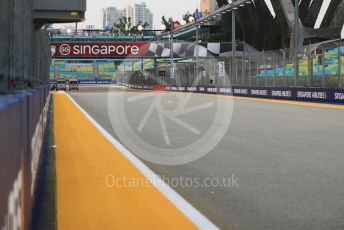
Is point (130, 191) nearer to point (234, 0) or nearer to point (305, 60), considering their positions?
point (305, 60)

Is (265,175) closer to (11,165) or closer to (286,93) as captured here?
(11,165)

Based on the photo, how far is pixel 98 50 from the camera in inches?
3302

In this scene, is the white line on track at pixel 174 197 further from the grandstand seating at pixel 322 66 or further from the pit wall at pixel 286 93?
the grandstand seating at pixel 322 66

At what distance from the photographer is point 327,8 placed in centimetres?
6291

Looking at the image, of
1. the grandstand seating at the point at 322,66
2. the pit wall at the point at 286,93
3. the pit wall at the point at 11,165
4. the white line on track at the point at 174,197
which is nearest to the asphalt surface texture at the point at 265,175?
the white line on track at the point at 174,197

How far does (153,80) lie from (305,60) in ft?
139

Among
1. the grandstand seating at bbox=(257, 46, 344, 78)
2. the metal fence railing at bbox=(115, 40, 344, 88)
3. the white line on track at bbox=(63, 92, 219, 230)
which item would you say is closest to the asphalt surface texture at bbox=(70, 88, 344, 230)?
the white line on track at bbox=(63, 92, 219, 230)

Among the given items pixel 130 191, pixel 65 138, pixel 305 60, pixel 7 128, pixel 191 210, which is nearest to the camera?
pixel 7 128

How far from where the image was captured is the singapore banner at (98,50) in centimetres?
8325

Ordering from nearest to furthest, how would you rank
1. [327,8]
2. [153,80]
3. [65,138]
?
[65,138] → [327,8] → [153,80]

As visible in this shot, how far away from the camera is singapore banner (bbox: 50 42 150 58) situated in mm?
83250

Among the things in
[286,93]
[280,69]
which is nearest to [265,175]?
[286,93]

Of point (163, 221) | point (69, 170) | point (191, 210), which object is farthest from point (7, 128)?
point (69, 170)

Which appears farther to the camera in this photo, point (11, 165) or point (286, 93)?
point (286, 93)
